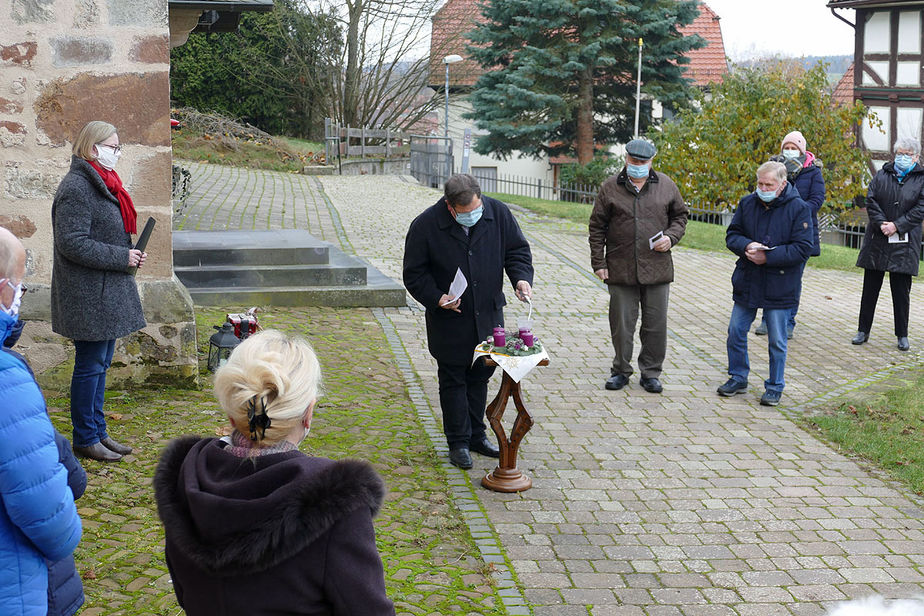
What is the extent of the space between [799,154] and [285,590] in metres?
7.86

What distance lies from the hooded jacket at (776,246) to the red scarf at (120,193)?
4.26 meters

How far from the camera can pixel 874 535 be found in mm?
5352

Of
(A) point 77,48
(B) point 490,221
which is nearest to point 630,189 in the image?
(B) point 490,221

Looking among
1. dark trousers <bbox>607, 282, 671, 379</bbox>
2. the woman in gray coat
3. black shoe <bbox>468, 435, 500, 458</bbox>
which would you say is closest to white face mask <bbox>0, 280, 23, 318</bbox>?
the woman in gray coat

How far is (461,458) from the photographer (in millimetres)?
6145

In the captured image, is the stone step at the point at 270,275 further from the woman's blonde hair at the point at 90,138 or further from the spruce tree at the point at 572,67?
the spruce tree at the point at 572,67

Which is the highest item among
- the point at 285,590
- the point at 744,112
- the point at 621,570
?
the point at 744,112

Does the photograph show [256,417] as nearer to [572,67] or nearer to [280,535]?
[280,535]

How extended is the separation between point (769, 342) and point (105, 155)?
4890 millimetres

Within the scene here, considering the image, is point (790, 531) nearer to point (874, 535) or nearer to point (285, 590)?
point (874, 535)

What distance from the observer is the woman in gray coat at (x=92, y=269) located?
17.7 ft

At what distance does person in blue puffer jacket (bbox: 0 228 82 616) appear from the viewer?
2504 mm

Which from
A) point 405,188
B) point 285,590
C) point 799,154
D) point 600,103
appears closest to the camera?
point 285,590

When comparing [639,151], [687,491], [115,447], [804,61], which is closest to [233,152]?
[639,151]
